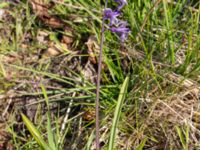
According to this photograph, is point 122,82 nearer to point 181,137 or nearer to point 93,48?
point 93,48

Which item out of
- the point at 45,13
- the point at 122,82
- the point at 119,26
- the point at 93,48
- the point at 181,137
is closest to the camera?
the point at 181,137

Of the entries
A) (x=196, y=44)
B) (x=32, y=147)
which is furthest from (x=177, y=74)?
(x=32, y=147)

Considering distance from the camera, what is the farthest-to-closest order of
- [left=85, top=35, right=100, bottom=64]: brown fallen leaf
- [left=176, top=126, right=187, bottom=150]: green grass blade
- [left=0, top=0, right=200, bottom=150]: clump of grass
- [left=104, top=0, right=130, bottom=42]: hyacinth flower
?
1. [left=85, top=35, right=100, bottom=64]: brown fallen leaf
2. [left=0, top=0, right=200, bottom=150]: clump of grass
3. [left=176, top=126, right=187, bottom=150]: green grass blade
4. [left=104, top=0, right=130, bottom=42]: hyacinth flower

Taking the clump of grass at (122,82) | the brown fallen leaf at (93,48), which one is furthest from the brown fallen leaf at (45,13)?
the brown fallen leaf at (93,48)

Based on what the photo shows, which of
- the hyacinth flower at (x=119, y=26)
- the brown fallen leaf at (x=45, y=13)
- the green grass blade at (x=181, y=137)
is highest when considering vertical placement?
the hyacinth flower at (x=119, y=26)

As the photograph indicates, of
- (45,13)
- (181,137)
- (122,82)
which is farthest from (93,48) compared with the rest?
(181,137)

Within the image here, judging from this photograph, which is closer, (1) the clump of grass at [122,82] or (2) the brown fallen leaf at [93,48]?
(1) the clump of grass at [122,82]

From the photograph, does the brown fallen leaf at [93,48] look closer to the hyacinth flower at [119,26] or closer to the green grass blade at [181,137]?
the hyacinth flower at [119,26]

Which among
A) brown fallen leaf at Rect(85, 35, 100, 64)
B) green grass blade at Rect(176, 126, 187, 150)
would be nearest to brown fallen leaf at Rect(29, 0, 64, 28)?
brown fallen leaf at Rect(85, 35, 100, 64)

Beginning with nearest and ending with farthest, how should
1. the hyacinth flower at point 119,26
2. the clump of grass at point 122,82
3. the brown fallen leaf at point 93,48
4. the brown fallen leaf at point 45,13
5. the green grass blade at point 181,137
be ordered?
1. the hyacinth flower at point 119,26
2. the green grass blade at point 181,137
3. the clump of grass at point 122,82
4. the brown fallen leaf at point 93,48
5. the brown fallen leaf at point 45,13

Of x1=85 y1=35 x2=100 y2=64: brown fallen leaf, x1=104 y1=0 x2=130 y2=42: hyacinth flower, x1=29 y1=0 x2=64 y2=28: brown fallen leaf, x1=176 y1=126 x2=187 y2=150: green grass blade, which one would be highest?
x1=104 y1=0 x2=130 y2=42: hyacinth flower

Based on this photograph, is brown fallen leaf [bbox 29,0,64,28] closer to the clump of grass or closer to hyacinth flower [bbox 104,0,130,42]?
the clump of grass
